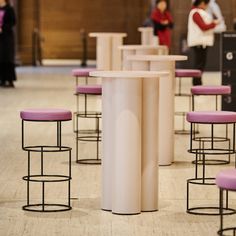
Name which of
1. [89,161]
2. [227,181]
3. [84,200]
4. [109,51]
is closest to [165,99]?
[89,161]

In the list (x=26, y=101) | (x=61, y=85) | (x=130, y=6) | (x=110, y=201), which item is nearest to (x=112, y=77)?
(x=110, y=201)

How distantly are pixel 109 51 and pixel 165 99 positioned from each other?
797 centimetres

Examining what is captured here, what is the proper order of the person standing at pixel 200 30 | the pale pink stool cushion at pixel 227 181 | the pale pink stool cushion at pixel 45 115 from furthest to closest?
the person standing at pixel 200 30 < the pale pink stool cushion at pixel 45 115 < the pale pink stool cushion at pixel 227 181

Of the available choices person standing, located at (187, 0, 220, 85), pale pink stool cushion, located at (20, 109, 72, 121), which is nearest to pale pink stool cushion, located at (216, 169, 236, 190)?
pale pink stool cushion, located at (20, 109, 72, 121)

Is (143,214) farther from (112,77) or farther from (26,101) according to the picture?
(26,101)

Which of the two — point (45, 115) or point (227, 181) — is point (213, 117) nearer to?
point (45, 115)

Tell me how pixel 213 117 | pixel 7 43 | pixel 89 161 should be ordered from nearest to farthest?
pixel 213 117, pixel 89 161, pixel 7 43

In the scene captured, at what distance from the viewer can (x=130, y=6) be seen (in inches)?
1225

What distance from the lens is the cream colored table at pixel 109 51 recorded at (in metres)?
18.3

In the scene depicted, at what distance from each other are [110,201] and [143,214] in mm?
276

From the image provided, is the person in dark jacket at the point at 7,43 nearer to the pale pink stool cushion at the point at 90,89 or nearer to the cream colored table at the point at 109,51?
the cream colored table at the point at 109,51

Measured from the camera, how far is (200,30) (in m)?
18.2

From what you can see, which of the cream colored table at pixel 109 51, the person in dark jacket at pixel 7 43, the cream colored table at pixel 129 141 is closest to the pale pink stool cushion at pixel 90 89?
the cream colored table at pixel 129 141

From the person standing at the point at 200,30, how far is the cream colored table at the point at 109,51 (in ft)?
4.18
